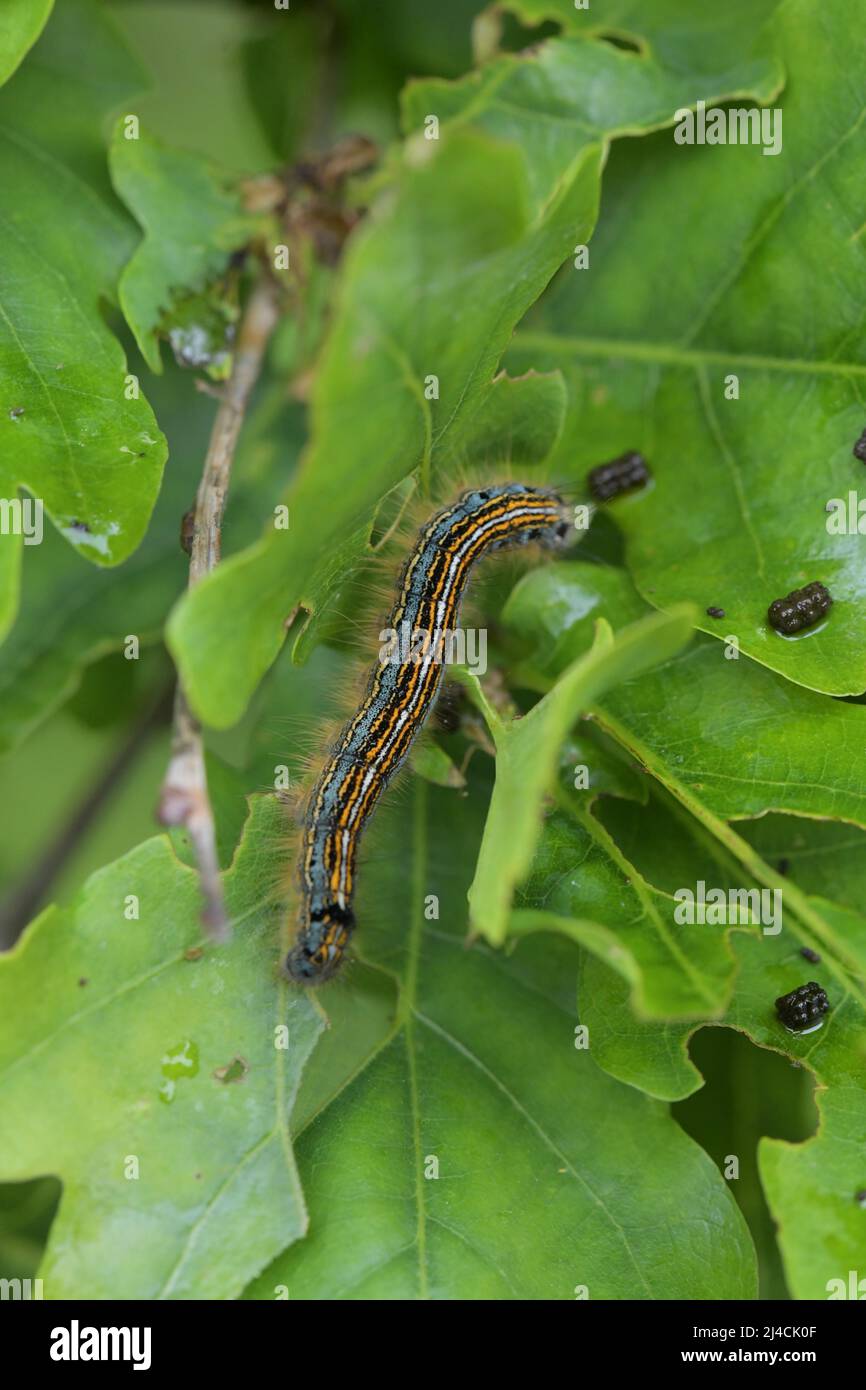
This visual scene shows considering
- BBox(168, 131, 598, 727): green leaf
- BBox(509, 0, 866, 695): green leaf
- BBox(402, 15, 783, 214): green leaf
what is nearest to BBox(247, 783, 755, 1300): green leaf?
BBox(509, 0, 866, 695): green leaf

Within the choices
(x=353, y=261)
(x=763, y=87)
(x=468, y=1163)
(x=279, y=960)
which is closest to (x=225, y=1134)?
(x=279, y=960)

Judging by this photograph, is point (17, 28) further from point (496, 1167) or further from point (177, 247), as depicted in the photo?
point (496, 1167)

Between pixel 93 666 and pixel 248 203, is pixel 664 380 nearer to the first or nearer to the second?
pixel 248 203

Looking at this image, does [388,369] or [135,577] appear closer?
[388,369]

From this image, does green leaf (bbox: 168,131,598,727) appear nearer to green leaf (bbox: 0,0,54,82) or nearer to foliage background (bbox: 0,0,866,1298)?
foliage background (bbox: 0,0,866,1298)

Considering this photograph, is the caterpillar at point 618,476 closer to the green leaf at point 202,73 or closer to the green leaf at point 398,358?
the green leaf at point 398,358

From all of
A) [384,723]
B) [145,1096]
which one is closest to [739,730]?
[384,723]
